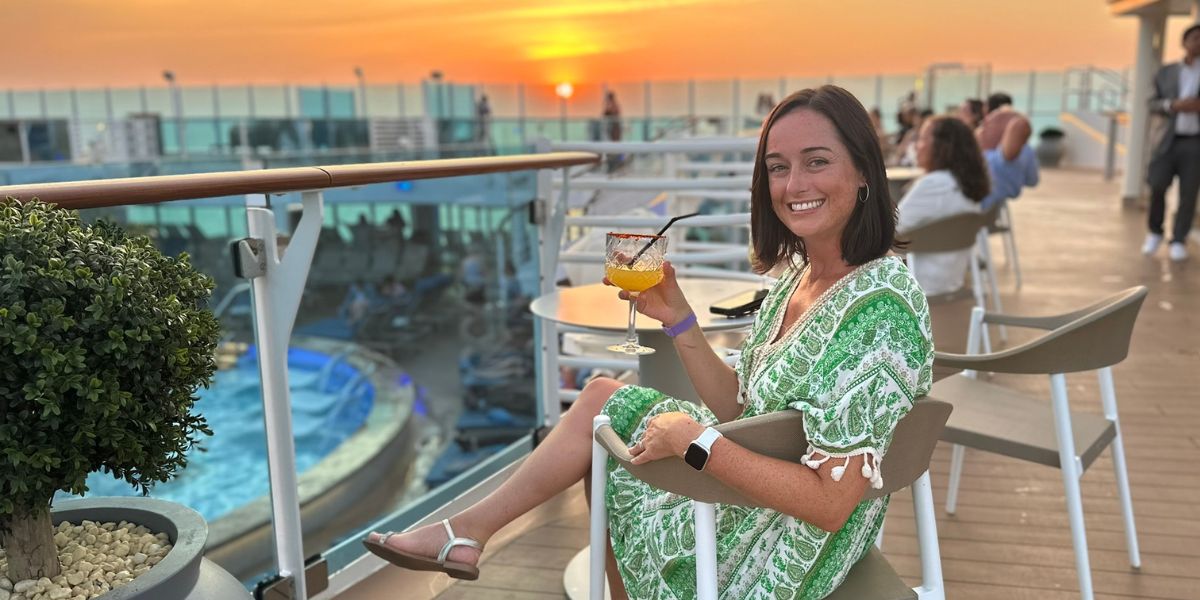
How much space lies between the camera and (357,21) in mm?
23203

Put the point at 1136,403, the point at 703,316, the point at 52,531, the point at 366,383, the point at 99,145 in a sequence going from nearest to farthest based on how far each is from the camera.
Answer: the point at 52,531
the point at 703,316
the point at 1136,403
the point at 366,383
the point at 99,145

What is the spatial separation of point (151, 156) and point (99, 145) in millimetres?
883

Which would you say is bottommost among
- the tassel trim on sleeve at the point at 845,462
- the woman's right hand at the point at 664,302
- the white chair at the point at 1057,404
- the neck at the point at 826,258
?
the white chair at the point at 1057,404

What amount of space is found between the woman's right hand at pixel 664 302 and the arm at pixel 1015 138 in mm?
4795

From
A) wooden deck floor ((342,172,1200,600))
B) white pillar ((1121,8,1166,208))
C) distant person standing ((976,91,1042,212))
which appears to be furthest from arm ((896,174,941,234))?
white pillar ((1121,8,1166,208))

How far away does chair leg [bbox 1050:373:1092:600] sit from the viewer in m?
1.96

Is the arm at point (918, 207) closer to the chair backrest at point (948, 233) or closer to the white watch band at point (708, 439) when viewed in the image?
the chair backrest at point (948, 233)

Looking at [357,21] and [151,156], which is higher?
[357,21]

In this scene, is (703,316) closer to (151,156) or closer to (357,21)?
(151,156)

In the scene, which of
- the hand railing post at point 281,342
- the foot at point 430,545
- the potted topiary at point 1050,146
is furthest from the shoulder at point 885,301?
the potted topiary at point 1050,146

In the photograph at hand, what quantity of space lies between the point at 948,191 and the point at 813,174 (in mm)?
3308

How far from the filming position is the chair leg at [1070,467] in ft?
6.42

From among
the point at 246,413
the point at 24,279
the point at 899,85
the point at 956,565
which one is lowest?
the point at 246,413

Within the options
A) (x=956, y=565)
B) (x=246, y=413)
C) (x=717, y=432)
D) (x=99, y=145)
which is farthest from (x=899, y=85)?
(x=717, y=432)
